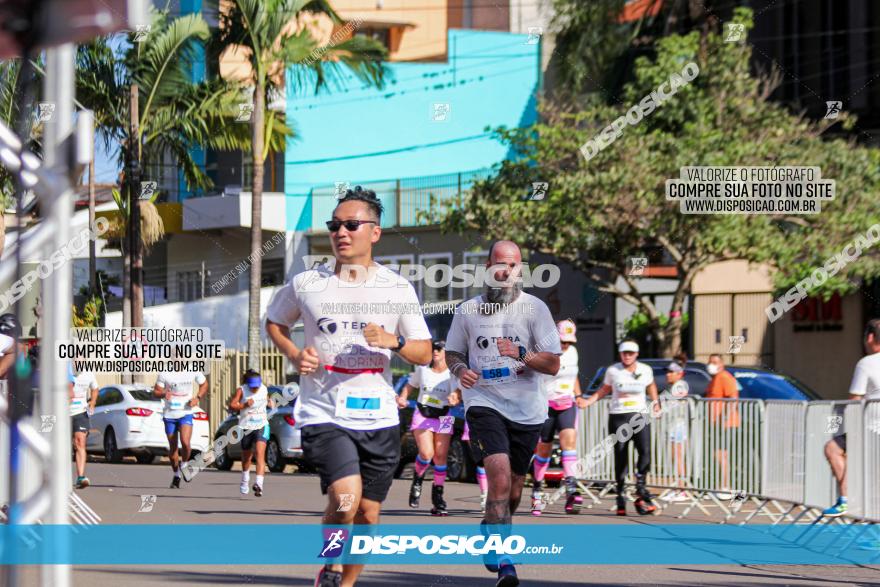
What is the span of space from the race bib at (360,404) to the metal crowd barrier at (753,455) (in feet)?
18.4

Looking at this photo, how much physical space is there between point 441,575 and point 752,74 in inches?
955

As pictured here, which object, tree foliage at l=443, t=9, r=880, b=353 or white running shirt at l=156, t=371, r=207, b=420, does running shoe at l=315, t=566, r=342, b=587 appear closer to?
white running shirt at l=156, t=371, r=207, b=420

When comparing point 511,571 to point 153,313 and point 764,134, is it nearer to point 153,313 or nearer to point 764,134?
point 764,134

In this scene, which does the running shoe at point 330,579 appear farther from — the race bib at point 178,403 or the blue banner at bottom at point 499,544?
the race bib at point 178,403

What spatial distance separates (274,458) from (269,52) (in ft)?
26.2

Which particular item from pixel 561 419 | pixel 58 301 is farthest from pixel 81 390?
pixel 58 301

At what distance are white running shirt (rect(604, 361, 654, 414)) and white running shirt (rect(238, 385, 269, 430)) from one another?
14.3 ft

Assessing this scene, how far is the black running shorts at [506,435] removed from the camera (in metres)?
8.72

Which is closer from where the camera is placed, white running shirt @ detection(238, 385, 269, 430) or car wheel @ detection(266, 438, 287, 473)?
white running shirt @ detection(238, 385, 269, 430)

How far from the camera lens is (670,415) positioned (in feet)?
52.4

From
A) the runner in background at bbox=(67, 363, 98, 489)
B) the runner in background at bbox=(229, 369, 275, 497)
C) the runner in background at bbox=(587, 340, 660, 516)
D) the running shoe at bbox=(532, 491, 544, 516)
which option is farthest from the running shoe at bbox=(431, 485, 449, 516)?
the runner in background at bbox=(67, 363, 98, 489)

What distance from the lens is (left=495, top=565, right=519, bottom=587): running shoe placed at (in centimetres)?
786

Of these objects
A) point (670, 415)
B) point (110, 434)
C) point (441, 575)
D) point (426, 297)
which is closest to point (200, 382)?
point (670, 415)

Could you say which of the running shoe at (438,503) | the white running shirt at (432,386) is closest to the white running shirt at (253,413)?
the white running shirt at (432,386)
